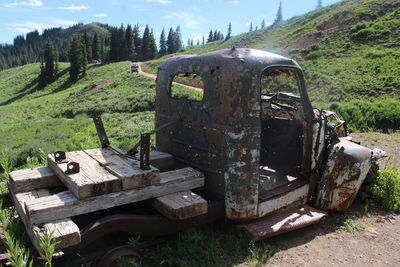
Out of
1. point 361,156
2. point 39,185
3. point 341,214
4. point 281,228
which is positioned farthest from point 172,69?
point 341,214

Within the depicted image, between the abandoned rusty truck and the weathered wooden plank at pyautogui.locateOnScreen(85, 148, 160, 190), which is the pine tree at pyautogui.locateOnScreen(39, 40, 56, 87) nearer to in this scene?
the abandoned rusty truck

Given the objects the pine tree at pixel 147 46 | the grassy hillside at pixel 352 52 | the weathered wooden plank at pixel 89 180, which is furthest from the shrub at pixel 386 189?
the pine tree at pixel 147 46

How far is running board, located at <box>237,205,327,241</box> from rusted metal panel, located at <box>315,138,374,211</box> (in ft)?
0.92

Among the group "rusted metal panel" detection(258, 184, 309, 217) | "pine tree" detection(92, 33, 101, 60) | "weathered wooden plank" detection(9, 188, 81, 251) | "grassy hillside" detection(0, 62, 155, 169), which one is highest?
"pine tree" detection(92, 33, 101, 60)

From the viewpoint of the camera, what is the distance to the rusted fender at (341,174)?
438 centimetres

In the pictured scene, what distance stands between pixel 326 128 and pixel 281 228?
5.18ft

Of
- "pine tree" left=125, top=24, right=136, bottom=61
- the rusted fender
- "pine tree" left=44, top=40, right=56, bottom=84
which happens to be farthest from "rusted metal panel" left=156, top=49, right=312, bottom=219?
"pine tree" left=125, top=24, right=136, bottom=61

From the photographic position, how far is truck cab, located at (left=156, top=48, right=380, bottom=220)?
11.5 feet

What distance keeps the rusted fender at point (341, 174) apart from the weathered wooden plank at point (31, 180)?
3.29m

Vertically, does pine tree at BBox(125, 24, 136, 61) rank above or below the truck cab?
above

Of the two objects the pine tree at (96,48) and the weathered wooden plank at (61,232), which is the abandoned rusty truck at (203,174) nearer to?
the weathered wooden plank at (61,232)

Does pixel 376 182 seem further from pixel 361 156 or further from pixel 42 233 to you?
pixel 42 233

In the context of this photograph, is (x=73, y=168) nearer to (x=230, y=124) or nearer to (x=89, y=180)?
(x=89, y=180)

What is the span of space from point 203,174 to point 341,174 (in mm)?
1957
